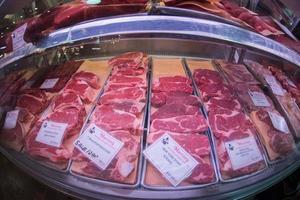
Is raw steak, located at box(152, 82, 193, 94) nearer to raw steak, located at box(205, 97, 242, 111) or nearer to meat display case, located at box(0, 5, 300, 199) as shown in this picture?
raw steak, located at box(205, 97, 242, 111)

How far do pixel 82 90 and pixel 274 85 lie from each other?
122cm

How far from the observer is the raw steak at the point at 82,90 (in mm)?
2109

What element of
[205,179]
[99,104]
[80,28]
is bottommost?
[205,179]

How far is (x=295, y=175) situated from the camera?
88.9 inches

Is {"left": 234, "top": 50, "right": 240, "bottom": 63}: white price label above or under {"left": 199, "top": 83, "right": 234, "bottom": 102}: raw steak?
above

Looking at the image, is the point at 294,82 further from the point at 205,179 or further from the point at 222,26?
the point at 205,179

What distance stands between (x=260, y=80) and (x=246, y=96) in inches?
7.5

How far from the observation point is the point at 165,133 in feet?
5.85

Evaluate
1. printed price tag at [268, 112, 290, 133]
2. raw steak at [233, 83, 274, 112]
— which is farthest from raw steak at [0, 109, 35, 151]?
printed price tag at [268, 112, 290, 133]

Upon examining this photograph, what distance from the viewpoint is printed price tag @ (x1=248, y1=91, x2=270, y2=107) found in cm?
206

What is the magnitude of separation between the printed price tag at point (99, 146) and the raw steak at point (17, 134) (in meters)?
0.37

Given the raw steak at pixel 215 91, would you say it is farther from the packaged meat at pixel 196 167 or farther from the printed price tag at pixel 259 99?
the packaged meat at pixel 196 167

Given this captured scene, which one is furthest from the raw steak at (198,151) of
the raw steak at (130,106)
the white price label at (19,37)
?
the white price label at (19,37)

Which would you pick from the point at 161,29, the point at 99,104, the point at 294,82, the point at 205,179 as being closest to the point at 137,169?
the point at 205,179
